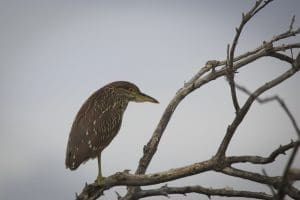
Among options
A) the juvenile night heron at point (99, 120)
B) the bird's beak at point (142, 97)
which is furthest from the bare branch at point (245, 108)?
the bird's beak at point (142, 97)

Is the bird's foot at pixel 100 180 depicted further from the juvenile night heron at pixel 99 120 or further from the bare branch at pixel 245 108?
the bare branch at pixel 245 108

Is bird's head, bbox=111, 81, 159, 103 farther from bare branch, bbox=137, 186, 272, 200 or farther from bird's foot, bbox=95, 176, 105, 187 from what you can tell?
bare branch, bbox=137, 186, 272, 200

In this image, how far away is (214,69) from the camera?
32.7 feet

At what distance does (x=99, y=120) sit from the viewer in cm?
1002

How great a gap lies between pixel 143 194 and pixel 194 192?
105 centimetres

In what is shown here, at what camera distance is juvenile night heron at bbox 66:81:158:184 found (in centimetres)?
943

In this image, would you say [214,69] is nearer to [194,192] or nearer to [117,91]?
[117,91]

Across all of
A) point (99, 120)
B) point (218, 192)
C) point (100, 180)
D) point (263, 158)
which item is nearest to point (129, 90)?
point (99, 120)

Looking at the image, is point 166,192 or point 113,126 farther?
point 113,126

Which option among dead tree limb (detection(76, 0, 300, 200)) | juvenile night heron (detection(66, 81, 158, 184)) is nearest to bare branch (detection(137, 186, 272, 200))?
dead tree limb (detection(76, 0, 300, 200))

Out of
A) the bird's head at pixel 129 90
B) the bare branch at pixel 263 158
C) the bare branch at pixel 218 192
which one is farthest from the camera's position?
the bird's head at pixel 129 90

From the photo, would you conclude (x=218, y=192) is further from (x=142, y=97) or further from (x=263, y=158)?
(x=142, y=97)

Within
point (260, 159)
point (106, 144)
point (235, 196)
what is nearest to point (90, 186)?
point (106, 144)

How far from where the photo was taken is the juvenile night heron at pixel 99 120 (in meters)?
Result: 9.43
